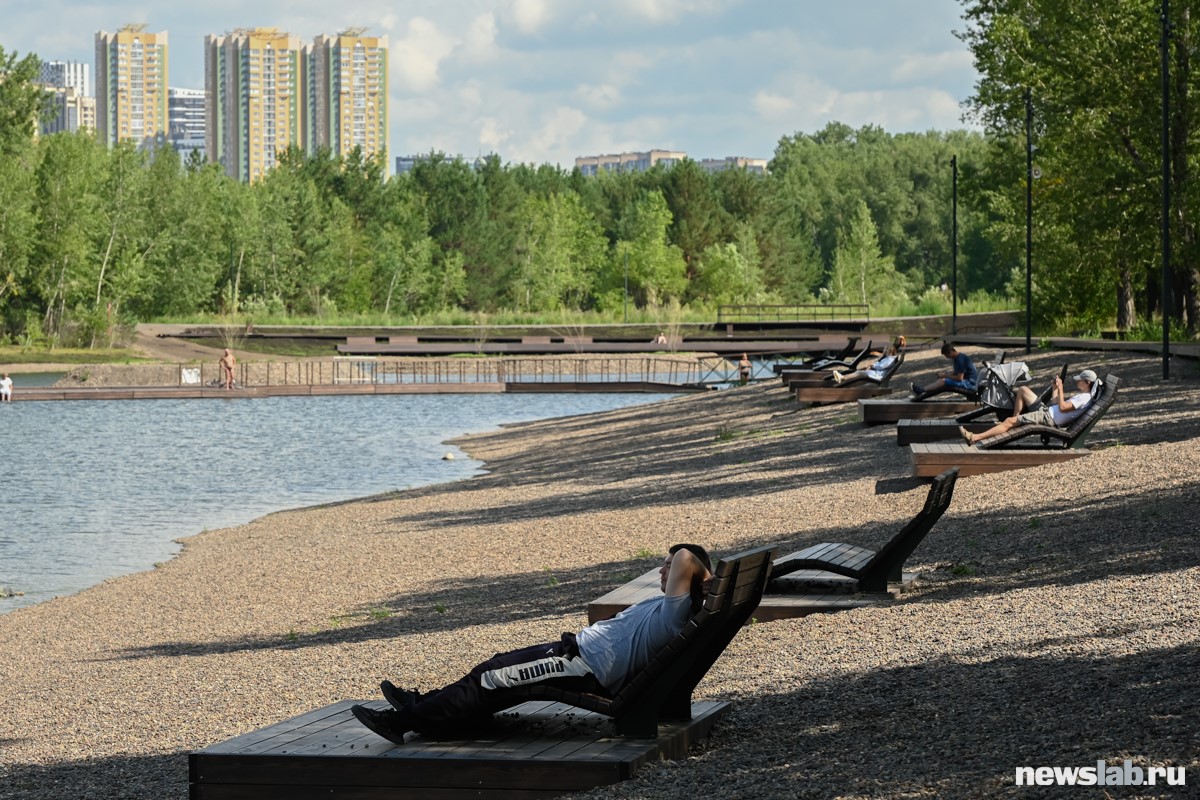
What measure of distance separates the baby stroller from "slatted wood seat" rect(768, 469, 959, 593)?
21.1 ft

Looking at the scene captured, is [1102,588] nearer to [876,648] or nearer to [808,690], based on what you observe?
[876,648]

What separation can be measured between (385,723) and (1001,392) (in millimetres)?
12480

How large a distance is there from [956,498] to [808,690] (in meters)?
6.43

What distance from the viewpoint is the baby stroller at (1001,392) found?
51.9 ft

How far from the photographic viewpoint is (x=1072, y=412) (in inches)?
573

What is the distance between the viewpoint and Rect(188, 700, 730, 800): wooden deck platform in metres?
5.18

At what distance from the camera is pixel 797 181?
368 ft

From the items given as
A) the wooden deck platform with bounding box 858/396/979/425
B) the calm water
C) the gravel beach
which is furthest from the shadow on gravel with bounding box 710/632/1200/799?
the wooden deck platform with bounding box 858/396/979/425

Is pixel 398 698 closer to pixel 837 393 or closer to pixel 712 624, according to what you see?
pixel 712 624

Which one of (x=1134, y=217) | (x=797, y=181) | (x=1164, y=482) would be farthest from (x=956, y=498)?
(x=797, y=181)

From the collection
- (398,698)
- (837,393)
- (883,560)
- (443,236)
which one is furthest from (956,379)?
(443,236)

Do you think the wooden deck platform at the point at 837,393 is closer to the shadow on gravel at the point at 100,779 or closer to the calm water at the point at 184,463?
the calm water at the point at 184,463

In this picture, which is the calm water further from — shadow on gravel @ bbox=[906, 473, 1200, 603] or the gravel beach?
shadow on gravel @ bbox=[906, 473, 1200, 603]

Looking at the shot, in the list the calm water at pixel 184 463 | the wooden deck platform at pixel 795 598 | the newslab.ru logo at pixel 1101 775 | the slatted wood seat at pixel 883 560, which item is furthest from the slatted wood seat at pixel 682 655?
the calm water at pixel 184 463
